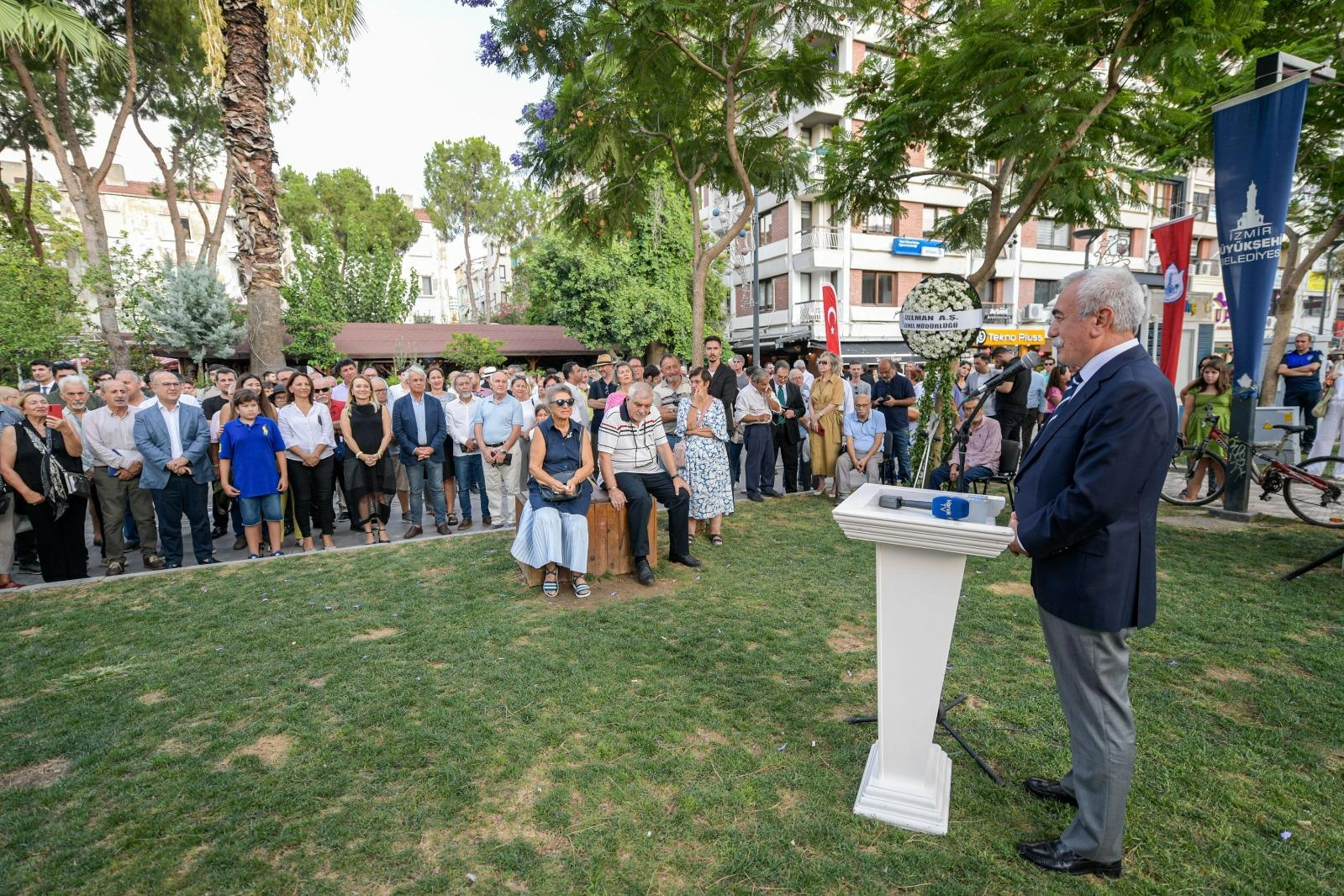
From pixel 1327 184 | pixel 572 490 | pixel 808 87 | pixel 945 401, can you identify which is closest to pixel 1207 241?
pixel 1327 184

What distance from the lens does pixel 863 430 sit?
9.07 meters

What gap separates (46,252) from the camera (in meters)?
21.9

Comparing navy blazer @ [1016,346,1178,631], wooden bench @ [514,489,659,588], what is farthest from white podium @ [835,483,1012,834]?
wooden bench @ [514,489,659,588]

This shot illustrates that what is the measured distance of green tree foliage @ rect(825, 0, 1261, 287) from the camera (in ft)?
22.2

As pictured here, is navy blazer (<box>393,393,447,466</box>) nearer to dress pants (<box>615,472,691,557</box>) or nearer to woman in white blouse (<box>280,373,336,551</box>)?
woman in white blouse (<box>280,373,336,551</box>)

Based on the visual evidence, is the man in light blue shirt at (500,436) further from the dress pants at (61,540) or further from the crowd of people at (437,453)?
the dress pants at (61,540)

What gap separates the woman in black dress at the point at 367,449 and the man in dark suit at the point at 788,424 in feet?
17.8

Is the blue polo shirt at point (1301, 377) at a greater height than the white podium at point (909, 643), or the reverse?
the blue polo shirt at point (1301, 377)

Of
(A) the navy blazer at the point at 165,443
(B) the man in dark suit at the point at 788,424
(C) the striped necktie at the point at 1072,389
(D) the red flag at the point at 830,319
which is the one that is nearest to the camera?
(C) the striped necktie at the point at 1072,389

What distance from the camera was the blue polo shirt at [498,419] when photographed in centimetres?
790

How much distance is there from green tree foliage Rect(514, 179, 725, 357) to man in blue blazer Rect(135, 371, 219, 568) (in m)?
20.4

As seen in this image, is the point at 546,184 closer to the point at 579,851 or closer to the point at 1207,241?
the point at 579,851

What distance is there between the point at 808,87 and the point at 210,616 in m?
9.09

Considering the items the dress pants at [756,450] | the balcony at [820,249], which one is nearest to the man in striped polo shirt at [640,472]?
the dress pants at [756,450]
